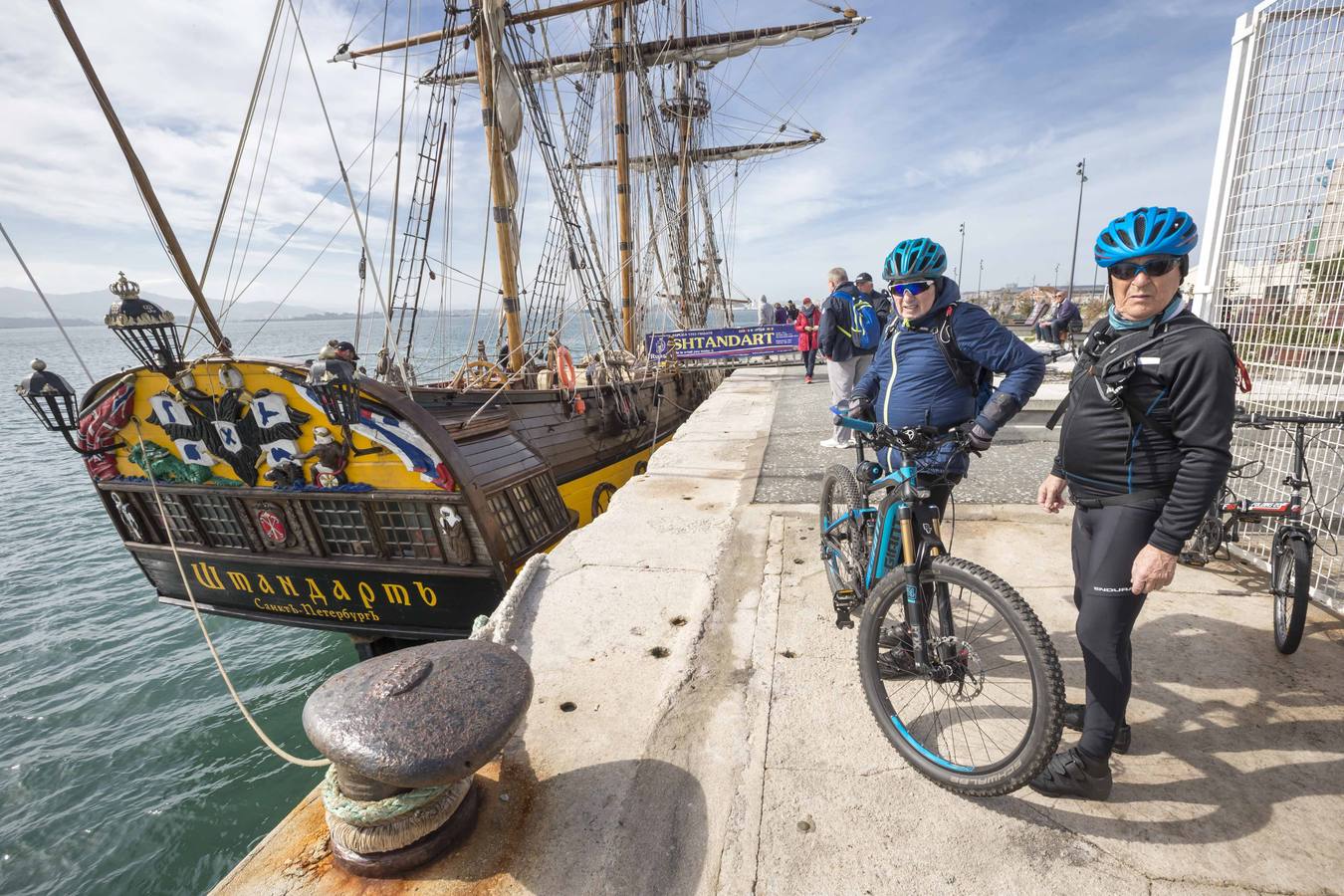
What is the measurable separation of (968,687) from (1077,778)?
586 millimetres

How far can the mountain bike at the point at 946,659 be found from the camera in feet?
6.03

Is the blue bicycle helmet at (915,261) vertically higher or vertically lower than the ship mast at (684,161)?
lower

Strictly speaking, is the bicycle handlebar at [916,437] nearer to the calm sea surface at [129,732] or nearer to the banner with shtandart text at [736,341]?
the calm sea surface at [129,732]

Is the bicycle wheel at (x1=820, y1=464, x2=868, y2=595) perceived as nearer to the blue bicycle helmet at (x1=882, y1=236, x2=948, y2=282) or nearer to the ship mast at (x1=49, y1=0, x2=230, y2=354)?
the blue bicycle helmet at (x1=882, y1=236, x2=948, y2=282)

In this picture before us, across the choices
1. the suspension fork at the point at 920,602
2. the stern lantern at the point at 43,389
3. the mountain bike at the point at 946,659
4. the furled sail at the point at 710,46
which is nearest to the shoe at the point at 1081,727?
the mountain bike at the point at 946,659

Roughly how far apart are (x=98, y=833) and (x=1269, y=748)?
26.2 ft

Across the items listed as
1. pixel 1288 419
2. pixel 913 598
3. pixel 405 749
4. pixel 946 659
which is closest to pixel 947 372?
pixel 913 598

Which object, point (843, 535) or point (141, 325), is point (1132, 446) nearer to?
point (843, 535)

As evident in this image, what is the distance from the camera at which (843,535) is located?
11.1 ft

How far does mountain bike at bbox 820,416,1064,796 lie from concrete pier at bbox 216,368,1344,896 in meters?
0.18

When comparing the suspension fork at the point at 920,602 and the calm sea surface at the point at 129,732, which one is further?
the calm sea surface at the point at 129,732

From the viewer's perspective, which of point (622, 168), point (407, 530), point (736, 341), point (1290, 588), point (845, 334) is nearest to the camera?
point (1290, 588)

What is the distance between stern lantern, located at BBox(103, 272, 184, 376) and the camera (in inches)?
163

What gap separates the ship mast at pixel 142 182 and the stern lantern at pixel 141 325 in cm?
40
